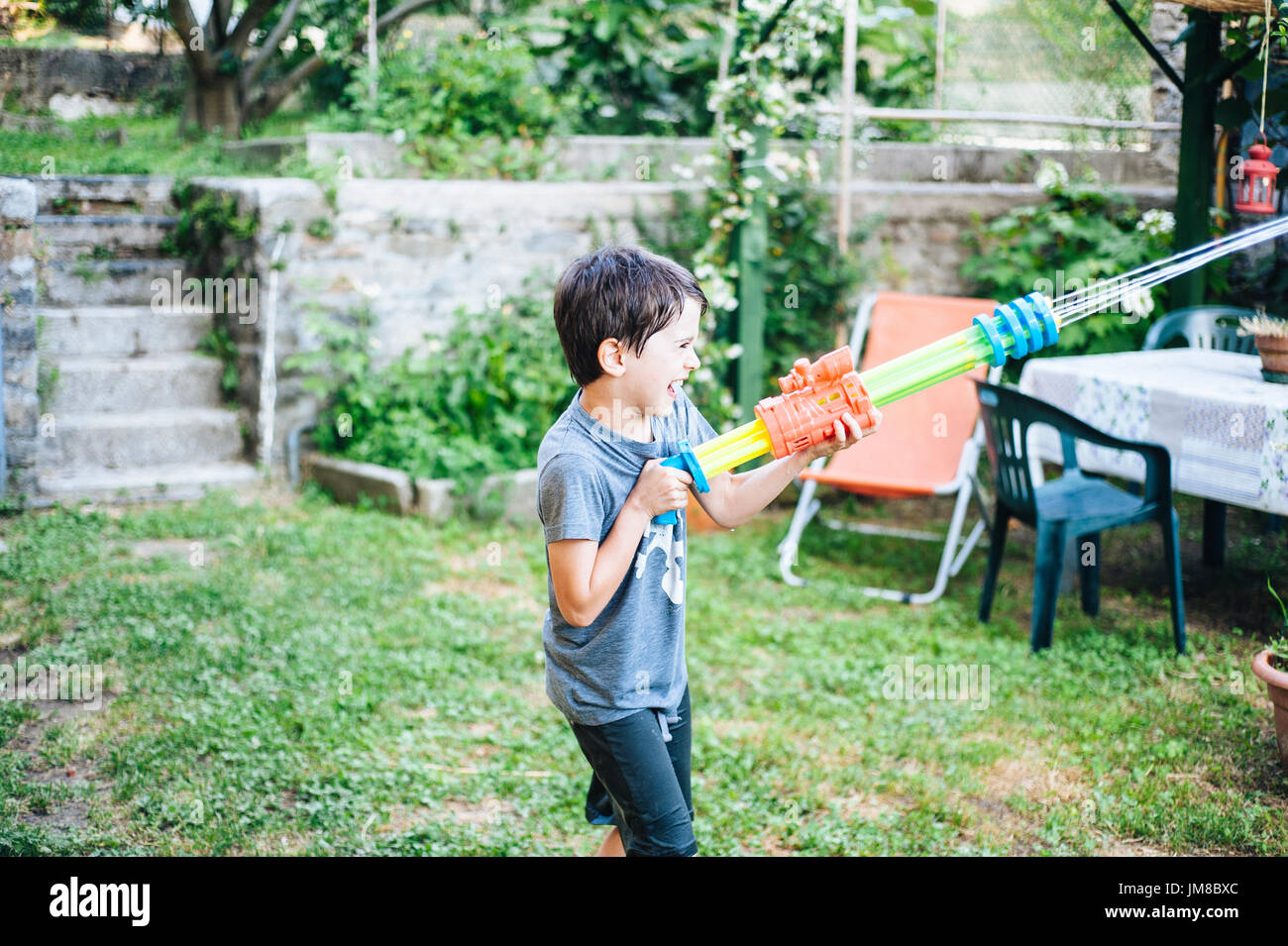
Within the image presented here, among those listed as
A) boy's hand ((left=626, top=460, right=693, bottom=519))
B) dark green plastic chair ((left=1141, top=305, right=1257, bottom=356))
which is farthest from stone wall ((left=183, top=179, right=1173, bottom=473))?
boy's hand ((left=626, top=460, right=693, bottom=519))

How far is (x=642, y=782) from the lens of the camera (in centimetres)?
214

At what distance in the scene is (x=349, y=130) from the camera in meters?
7.23

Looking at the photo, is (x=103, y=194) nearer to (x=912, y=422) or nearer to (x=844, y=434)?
(x=912, y=422)

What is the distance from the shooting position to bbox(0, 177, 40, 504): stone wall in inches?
221

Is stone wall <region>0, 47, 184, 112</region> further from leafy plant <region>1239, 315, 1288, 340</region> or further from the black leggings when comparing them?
the black leggings

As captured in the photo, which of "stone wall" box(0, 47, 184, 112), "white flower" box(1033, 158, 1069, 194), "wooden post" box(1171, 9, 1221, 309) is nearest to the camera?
"wooden post" box(1171, 9, 1221, 309)

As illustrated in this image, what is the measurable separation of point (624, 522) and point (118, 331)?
5.61m

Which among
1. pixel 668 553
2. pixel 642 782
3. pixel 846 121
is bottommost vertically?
pixel 642 782

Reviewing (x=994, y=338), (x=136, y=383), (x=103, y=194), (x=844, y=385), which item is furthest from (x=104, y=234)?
(x=994, y=338)

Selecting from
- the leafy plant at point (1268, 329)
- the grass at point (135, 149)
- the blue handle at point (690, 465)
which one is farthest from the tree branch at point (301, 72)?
the blue handle at point (690, 465)

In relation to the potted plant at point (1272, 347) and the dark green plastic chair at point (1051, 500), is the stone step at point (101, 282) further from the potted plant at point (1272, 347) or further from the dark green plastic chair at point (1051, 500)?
the potted plant at point (1272, 347)

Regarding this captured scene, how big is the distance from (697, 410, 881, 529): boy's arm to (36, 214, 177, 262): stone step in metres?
6.11

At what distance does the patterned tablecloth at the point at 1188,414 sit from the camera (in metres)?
3.93
